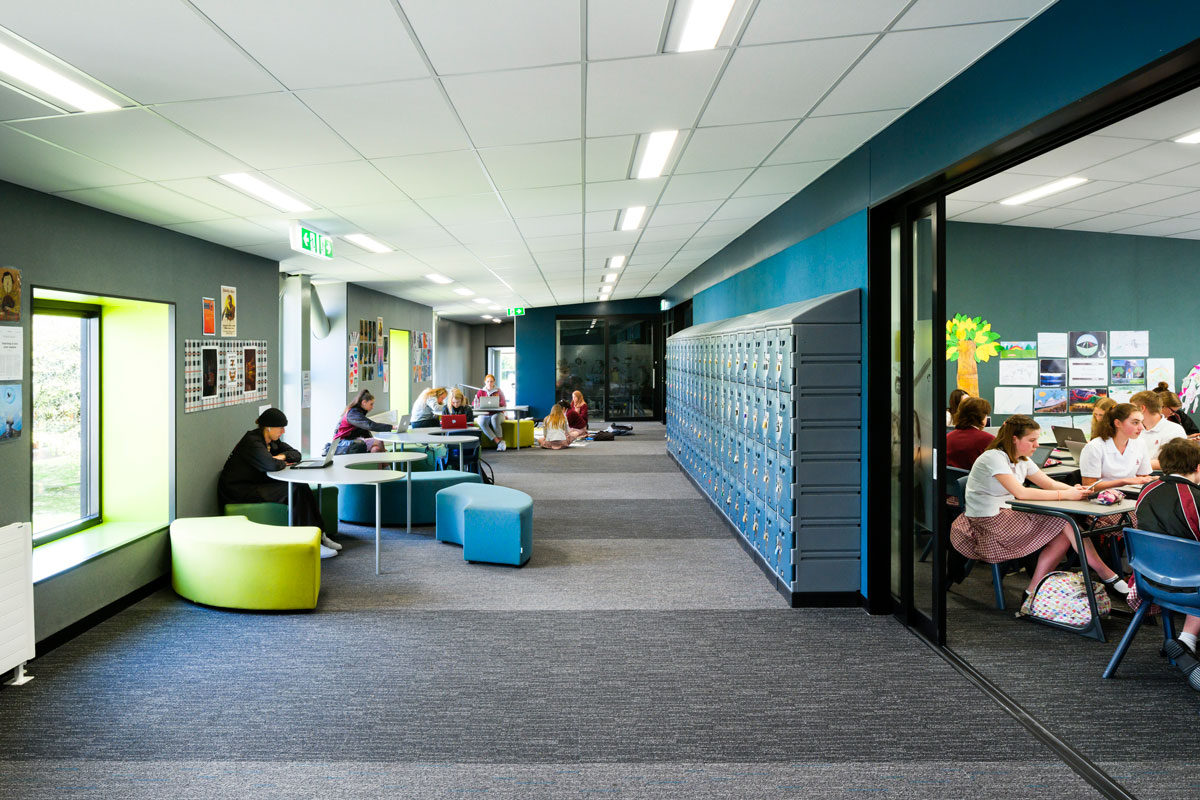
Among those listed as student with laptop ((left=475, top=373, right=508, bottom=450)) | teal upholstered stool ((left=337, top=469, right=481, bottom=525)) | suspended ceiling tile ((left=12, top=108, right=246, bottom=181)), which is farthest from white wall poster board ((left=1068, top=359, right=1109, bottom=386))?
suspended ceiling tile ((left=12, top=108, right=246, bottom=181))

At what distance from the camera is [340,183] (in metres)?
Result: 4.34

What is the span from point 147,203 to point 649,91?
128 inches

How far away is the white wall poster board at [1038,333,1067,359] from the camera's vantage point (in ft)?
25.0

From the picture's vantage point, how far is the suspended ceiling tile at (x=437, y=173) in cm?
393

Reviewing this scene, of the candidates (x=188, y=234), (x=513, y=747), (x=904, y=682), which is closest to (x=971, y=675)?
(x=904, y=682)

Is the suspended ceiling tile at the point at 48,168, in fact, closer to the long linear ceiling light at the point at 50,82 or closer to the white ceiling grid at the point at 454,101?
the white ceiling grid at the point at 454,101

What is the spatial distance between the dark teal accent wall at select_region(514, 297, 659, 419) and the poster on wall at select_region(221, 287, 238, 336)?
1130 centimetres

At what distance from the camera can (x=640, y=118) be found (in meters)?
3.49

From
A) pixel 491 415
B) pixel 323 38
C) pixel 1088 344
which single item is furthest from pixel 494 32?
pixel 491 415

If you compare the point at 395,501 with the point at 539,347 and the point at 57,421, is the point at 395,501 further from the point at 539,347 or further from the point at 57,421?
the point at 539,347

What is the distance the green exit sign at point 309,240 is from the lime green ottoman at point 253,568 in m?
2.10

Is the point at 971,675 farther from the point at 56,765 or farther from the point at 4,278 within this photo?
the point at 4,278

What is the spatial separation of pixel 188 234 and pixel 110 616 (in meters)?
2.80

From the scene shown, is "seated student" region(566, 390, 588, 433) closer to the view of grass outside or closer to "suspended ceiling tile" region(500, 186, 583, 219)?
"suspended ceiling tile" region(500, 186, 583, 219)
